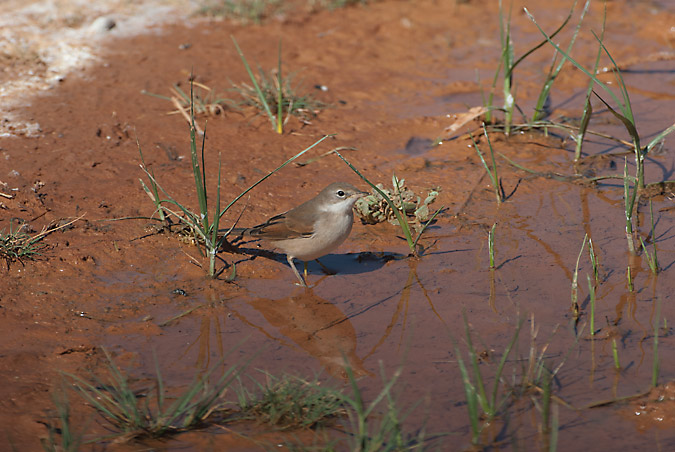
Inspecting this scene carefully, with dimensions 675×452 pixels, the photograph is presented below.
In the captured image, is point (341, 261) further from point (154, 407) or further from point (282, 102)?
point (282, 102)

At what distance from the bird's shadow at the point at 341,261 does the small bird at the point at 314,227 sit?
0.32 metres

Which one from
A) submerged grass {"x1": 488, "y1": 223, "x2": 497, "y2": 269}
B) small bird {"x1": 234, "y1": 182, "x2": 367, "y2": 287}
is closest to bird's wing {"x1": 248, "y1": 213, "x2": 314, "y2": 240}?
small bird {"x1": 234, "y1": 182, "x2": 367, "y2": 287}

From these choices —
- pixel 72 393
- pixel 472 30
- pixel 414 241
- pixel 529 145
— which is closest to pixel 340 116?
pixel 529 145

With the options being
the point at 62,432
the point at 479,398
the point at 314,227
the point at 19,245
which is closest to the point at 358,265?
the point at 314,227

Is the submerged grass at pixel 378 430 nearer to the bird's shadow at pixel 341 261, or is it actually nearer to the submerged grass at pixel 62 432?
the submerged grass at pixel 62 432

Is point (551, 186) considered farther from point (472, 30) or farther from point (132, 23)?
point (132, 23)

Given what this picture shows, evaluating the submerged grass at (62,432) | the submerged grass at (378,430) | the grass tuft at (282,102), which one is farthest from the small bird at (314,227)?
the grass tuft at (282,102)

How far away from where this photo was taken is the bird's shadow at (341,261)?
616 centimetres

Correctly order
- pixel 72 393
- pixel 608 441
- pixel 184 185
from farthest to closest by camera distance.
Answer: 1. pixel 184 185
2. pixel 72 393
3. pixel 608 441

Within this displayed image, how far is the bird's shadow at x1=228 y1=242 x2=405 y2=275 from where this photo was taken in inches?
242

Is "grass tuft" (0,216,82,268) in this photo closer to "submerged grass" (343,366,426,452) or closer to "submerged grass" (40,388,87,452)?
"submerged grass" (40,388,87,452)

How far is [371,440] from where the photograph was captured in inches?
148

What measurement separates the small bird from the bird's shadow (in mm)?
315

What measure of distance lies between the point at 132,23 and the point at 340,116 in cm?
422
